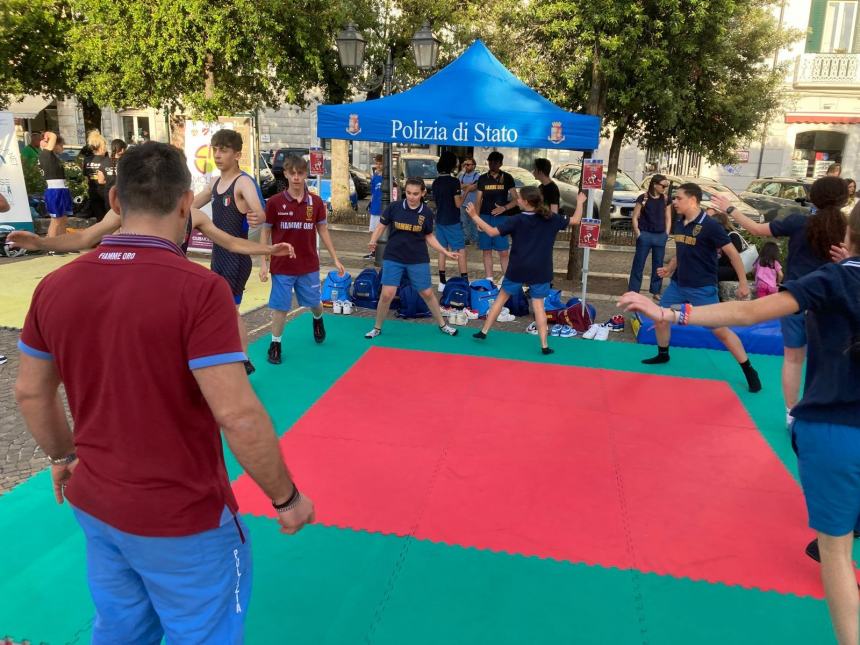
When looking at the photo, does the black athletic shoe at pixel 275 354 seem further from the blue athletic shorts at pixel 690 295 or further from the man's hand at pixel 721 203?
the man's hand at pixel 721 203

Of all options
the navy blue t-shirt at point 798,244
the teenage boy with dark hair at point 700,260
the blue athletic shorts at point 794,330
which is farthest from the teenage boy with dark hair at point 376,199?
the blue athletic shorts at point 794,330

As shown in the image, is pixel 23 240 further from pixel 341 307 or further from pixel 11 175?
pixel 11 175

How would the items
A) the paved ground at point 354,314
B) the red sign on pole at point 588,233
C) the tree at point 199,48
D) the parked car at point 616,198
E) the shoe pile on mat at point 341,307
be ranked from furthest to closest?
the parked car at point 616,198 → the tree at point 199,48 → the shoe pile on mat at point 341,307 → the red sign on pole at point 588,233 → the paved ground at point 354,314

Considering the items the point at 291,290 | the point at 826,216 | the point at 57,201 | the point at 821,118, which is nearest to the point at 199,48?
the point at 57,201

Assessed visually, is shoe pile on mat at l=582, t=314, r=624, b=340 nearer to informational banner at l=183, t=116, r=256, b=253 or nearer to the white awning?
informational banner at l=183, t=116, r=256, b=253

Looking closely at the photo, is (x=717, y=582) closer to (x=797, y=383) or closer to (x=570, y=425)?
(x=570, y=425)

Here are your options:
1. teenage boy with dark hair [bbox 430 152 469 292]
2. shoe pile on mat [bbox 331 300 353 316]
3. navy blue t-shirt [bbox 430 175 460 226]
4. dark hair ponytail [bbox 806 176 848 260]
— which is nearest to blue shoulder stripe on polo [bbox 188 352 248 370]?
dark hair ponytail [bbox 806 176 848 260]

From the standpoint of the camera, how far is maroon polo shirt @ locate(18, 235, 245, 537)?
5.56ft

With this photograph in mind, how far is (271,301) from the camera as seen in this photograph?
6555 mm

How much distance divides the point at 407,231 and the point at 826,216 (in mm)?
3994

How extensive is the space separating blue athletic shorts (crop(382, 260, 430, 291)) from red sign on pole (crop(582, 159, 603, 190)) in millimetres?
2387

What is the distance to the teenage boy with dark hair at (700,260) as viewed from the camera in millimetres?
6293

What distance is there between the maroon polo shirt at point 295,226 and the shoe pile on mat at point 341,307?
Result: 2153mm

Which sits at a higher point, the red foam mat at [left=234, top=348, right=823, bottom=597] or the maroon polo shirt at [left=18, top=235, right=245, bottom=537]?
the maroon polo shirt at [left=18, top=235, right=245, bottom=537]
